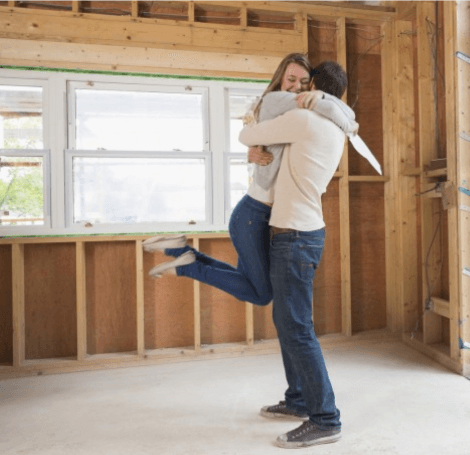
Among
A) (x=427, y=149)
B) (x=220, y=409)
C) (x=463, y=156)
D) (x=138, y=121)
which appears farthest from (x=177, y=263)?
(x=427, y=149)

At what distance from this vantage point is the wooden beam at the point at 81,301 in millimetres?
3197

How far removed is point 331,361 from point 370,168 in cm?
165

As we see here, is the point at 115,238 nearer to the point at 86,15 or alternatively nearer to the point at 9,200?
the point at 9,200

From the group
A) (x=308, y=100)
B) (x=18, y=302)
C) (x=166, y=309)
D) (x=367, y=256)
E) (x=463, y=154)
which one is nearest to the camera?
(x=308, y=100)

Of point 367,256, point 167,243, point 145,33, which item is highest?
point 145,33

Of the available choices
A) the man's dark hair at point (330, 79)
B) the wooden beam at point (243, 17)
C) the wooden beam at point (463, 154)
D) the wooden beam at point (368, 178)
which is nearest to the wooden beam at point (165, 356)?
the wooden beam at point (463, 154)

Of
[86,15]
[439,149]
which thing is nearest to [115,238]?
[86,15]

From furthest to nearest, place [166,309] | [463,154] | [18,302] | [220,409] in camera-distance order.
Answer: [166,309] → [18,302] → [463,154] → [220,409]

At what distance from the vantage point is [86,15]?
325 centimetres

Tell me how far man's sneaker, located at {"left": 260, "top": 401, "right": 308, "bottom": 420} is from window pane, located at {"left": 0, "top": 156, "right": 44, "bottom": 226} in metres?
1.98

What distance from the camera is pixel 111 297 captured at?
338 cm

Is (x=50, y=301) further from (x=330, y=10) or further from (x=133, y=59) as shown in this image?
(x=330, y=10)

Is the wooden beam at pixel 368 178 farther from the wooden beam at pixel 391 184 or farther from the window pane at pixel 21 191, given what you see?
the window pane at pixel 21 191

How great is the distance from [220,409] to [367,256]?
1973 millimetres
